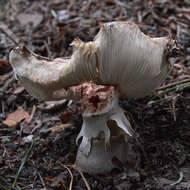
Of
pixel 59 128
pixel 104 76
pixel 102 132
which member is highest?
pixel 104 76

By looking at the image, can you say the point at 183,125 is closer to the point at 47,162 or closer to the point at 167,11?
the point at 47,162

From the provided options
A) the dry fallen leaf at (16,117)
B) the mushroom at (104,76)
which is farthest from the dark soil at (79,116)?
the mushroom at (104,76)

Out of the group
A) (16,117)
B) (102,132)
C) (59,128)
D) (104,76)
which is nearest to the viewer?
(104,76)

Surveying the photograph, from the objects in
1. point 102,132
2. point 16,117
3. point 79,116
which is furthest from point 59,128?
point 102,132

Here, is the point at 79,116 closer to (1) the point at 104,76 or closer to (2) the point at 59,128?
(2) the point at 59,128

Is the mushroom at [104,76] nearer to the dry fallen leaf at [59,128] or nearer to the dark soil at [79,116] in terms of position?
the dark soil at [79,116]

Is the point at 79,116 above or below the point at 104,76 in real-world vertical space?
below
